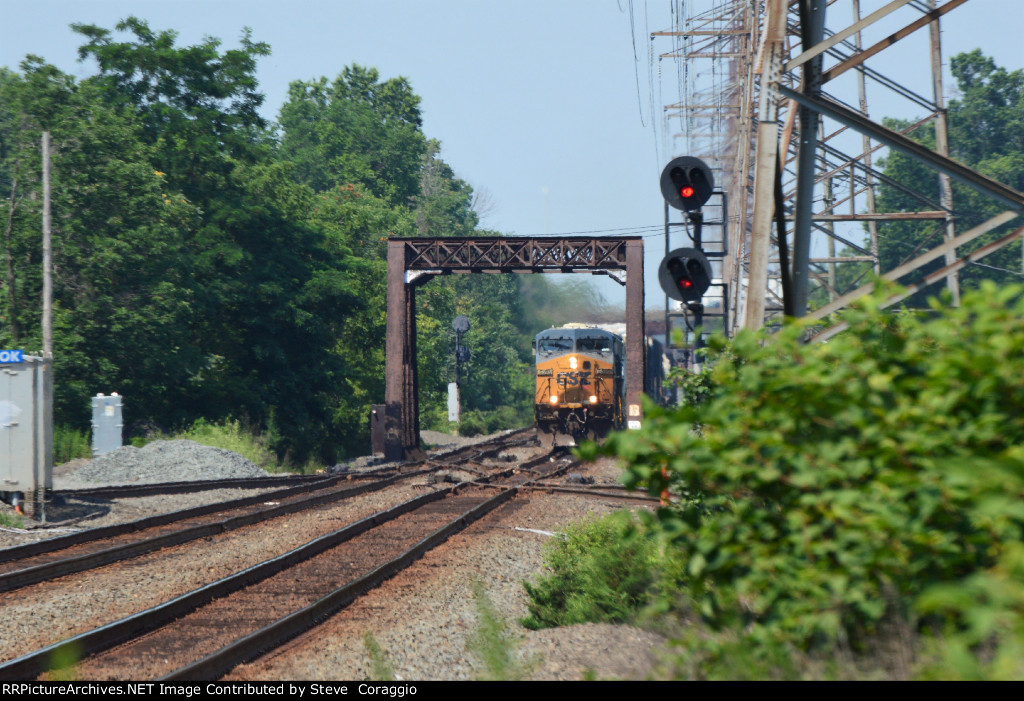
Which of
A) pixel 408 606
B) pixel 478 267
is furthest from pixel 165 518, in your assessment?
pixel 478 267

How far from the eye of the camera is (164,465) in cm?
2497

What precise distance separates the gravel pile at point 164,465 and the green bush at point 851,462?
2231 centimetres

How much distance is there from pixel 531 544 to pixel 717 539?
10933 millimetres

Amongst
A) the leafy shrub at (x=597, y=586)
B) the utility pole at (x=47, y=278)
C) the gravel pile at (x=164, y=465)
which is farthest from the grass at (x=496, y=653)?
the utility pole at (x=47, y=278)

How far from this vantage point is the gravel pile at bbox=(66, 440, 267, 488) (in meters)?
23.8

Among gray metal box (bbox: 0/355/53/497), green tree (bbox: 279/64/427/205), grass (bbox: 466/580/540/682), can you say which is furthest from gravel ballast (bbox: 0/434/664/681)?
green tree (bbox: 279/64/427/205)

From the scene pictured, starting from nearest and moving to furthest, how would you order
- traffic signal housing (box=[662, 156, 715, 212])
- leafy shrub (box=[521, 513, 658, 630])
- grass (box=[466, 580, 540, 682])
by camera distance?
grass (box=[466, 580, 540, 682]) < leafy shrub (box=[521, 513, 658, 630]) < traffic signal housing (box=[662, 156, 715, 212])

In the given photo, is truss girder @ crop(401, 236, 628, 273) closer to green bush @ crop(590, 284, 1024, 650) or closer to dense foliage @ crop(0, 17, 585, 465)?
dense foliage @ crop(0, 17, 585, 465)

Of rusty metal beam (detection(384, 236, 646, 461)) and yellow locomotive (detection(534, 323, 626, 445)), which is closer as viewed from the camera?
rusty metal beam (detection(384, 236, 646, 461))

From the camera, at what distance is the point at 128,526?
50.9 feet

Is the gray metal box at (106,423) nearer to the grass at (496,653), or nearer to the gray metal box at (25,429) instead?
the gray metal box at (25,429)

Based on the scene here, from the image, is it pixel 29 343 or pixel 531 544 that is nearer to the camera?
pixel 531 544

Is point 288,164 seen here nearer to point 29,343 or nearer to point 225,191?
point 225,191
